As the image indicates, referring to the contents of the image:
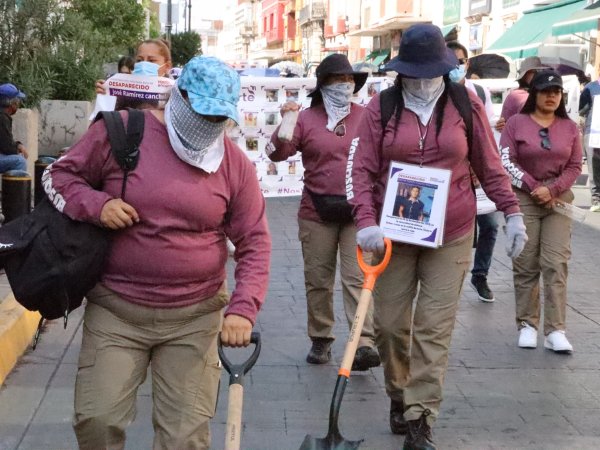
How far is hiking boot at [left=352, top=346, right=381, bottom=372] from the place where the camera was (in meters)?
6.49

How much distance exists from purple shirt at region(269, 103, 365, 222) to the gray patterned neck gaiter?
272cm

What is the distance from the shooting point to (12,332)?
6770 mm

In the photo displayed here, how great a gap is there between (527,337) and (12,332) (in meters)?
3.26

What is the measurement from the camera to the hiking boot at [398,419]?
18.0ft

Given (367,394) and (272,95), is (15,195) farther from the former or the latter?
(367,394)

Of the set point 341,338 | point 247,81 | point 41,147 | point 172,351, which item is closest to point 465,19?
point 41,147

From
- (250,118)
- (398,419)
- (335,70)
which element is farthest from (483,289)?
(398,419)

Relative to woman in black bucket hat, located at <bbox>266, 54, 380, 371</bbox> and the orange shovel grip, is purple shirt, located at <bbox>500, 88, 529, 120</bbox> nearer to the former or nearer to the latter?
woman in black bucket hat, located at <bbox>266, 54, 380, 371</bbox>

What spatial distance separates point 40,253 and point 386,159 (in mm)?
1961

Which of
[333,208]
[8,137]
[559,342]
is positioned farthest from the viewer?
[8,137]

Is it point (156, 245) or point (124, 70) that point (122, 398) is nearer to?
point (156, 245)

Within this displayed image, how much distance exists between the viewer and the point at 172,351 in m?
3.92

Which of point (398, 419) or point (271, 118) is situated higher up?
point (271, 118)

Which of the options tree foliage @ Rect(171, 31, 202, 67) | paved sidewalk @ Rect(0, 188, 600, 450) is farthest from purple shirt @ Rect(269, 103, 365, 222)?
tree foliage @ Rect(171, 31, 202, 67)
